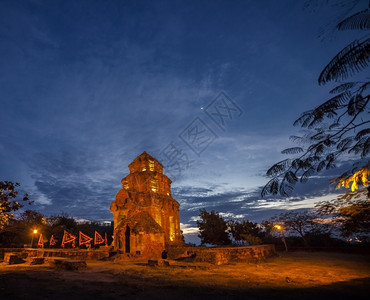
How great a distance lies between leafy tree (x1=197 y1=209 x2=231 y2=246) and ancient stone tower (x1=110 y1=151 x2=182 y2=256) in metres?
6.83

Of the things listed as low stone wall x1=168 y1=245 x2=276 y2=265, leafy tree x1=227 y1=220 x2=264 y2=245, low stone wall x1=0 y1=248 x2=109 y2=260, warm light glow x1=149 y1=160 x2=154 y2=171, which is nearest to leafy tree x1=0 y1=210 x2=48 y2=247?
low stone wall x1=0 y1=248 x2=109 y2=260

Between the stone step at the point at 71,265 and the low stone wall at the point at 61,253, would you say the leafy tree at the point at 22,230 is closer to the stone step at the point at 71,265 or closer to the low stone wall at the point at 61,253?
the low stone wall at the point at 61,253

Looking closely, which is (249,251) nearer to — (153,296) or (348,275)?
(348,275)

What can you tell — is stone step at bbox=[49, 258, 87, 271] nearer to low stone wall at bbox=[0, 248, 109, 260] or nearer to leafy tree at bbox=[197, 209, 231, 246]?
low stone wall at bbox=[0, 248, 109, 260]

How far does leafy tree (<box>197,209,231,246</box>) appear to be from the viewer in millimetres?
33969

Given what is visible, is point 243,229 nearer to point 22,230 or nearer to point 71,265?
point 71,265

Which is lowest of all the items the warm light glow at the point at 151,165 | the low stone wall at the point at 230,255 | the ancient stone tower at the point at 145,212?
the low stone wall at the point at 230,255

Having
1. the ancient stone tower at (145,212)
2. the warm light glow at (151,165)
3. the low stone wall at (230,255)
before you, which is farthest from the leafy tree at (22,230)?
the low stone wall at (230,255)

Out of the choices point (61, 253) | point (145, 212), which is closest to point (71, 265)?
point (61, 253)

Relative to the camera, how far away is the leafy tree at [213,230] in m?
34.0

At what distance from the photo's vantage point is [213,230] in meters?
34.2

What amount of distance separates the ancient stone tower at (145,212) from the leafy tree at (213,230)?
6.83 meters

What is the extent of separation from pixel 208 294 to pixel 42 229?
133ft

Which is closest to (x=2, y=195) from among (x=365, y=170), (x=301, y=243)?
(x=365, y=170)
